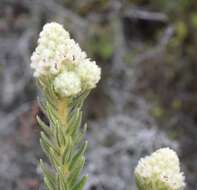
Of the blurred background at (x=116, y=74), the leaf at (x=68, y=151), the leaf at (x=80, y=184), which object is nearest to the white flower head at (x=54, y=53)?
the leaf at (x=68, y=151)

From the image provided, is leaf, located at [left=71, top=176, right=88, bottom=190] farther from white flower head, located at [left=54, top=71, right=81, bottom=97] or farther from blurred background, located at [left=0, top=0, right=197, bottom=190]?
blurred background, located at [left=0, top=0, right=197, bottom=190]

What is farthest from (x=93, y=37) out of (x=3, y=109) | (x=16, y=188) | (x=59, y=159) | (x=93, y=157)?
(x=59, y=159)

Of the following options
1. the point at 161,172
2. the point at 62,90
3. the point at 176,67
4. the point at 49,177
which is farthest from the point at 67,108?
the point at 176,67

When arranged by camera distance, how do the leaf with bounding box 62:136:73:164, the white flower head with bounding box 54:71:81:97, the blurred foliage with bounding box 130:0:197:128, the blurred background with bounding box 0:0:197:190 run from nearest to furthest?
the white flower head with bounding box 54:71:81:97 < the leaf with bounding box 62:136:73:164 < the blurred background with bounding box 0:0:197:190 < the blurred foliage with bounding box 130:0:197:128

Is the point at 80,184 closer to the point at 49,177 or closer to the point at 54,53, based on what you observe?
the point at 49,177

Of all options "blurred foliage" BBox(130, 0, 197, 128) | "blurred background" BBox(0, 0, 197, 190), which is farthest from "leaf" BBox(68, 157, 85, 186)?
"blurred foliage" BBox(130, 0, 197, 128)

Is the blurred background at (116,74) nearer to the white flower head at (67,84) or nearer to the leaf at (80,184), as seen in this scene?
the leaf at (80,184)

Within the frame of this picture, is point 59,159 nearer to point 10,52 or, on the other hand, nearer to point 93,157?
point 93,157
